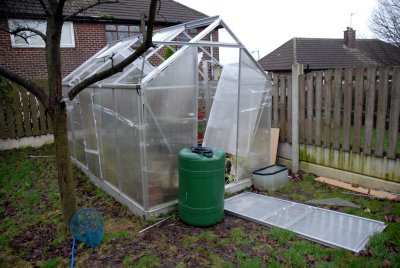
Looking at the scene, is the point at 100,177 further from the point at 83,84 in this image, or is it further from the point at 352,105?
the point at 352,105

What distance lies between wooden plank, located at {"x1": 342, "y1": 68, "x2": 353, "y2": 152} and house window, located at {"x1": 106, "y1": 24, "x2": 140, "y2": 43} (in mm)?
9068

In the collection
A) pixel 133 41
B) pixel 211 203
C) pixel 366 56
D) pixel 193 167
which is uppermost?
pixel 366 56

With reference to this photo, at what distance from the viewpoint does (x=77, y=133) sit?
7.30 metres

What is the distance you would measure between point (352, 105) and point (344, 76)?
572 mm

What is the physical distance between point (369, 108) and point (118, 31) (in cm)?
1047

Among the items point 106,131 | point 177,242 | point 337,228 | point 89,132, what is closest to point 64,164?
point 106,131

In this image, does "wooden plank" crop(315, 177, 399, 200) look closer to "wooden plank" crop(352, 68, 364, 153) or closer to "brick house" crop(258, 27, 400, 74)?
"wooden plank" crop(352, 68, 364, 153)

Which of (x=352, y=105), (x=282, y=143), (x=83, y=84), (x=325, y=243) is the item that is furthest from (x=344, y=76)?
(x=83, y=84)

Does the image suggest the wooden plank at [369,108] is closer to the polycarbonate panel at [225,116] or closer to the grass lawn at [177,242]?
the grass lawn at [177,242]

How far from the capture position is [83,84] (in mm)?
3830

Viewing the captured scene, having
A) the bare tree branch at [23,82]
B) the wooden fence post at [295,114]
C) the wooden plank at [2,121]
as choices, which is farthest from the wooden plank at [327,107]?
the wooden plank at [2,121]

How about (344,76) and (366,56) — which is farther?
(366,56)

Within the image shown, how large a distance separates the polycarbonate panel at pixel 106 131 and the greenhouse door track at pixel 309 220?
7.16 ft

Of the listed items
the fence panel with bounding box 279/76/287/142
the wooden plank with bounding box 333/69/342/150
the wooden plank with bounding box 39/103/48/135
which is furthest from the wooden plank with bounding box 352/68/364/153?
the wooden plank with bounding box 39/103/48/135
